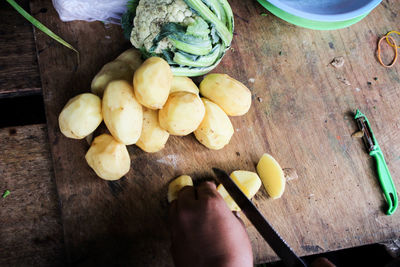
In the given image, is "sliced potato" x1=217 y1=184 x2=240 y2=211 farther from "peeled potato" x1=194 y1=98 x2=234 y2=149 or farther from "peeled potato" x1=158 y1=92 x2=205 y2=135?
"peeled potato" x1=158 y1=92 x2=205 y2=135

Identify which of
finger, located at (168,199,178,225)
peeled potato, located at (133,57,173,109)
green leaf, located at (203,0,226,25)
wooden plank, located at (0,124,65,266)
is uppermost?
green leaf, located at (203,0,226,25)

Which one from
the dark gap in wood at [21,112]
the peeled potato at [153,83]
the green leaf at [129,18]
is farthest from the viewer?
the dark gap in wood at [21,112]

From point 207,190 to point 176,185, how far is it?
0.41 ft

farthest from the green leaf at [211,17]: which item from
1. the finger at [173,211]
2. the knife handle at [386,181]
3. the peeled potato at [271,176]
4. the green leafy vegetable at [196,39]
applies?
the knife handle at [386,181]

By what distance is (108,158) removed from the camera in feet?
3.57

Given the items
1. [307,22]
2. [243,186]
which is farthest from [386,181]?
[307,22]

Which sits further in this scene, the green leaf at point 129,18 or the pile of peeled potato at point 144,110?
the green leaf at point 129,18

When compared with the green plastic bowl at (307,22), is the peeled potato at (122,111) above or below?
below

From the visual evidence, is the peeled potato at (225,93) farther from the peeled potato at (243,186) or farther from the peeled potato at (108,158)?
the peeled potato at (108,158)

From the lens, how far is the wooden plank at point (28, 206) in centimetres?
120

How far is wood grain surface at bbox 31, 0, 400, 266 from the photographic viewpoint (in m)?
1.17

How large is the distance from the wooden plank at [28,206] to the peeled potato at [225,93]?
649 millimetres

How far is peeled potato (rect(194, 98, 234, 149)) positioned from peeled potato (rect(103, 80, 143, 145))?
8.9 inches

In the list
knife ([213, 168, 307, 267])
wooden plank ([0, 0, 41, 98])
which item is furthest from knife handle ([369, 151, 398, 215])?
wooden plank ([0, 0, 41, 98])
